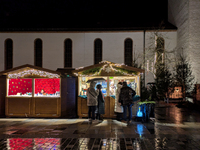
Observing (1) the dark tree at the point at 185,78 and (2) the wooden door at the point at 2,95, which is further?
→ (1) the dark tree at the point at 185,78

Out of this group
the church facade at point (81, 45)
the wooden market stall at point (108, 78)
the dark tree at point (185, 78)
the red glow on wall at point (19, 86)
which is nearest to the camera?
the wooden market stall at point (108, 78)

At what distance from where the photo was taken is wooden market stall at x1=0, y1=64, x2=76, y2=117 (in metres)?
12.0

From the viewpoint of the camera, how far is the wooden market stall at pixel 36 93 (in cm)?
1202

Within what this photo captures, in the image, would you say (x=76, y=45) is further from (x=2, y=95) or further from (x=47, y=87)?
(x=2, y=95)

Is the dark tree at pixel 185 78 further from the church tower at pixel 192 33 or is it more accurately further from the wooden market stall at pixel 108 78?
the wooden market stall at pixel 108 78

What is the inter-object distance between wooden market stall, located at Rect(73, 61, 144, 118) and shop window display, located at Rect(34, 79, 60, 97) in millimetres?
1195

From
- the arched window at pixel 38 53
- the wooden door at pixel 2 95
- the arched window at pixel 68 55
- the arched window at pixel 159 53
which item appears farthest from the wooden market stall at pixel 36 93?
the arched window at pixel 38 53

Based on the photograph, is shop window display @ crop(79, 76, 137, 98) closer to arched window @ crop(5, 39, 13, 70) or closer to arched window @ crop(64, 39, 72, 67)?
arched window @ crop(64, 39, 72, 67)

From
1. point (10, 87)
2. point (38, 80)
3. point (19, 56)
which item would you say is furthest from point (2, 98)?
point (19, 56)

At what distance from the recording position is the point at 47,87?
1221cm

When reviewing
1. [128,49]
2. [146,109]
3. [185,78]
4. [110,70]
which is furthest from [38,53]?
[146,109]

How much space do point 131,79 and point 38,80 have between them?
511 cm

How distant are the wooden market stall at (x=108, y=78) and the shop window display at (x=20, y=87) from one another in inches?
105

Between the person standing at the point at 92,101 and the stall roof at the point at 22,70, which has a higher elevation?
the stall roof at the point at 22,70
